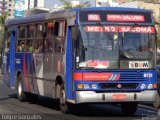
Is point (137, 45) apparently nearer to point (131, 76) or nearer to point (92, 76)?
point (131, 76)

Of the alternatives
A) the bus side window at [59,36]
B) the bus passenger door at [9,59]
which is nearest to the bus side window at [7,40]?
the bus passenger door at [9,59]

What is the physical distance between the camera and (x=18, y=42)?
19.4 metres

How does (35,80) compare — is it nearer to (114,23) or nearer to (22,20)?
(22,20)

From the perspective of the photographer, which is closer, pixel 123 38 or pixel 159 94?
pixel 123 38

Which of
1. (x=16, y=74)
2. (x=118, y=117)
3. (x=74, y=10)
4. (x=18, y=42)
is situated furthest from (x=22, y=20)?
(x=118, y=117)

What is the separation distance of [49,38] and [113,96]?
336 centimetres

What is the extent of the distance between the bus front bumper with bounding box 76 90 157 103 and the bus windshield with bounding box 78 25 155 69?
28.4 inches

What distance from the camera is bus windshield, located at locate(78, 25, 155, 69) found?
13562mm

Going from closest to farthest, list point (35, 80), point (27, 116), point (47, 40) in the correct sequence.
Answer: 1. point (27, 116)
2. point (47, 40)
3. point (35, 80)

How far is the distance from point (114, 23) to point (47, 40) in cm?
296

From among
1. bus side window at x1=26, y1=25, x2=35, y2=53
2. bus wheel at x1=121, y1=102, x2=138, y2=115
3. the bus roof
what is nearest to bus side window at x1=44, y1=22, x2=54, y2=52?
the bus roof

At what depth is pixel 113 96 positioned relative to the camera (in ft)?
44.7

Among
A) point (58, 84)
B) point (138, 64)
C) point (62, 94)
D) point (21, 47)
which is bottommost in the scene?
point (62, 94)

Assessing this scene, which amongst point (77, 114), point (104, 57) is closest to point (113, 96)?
point (104, 57)
